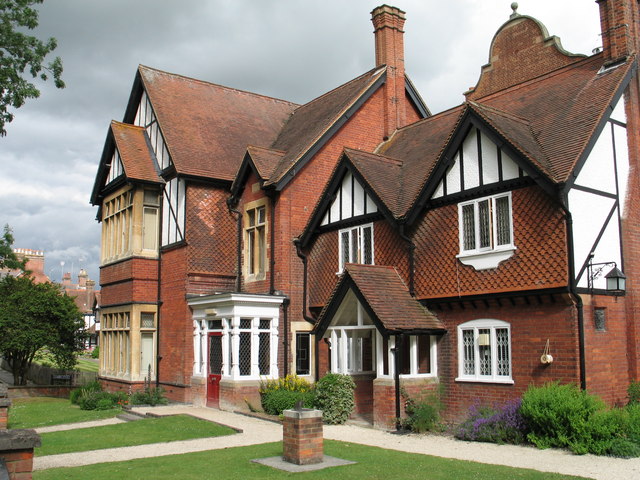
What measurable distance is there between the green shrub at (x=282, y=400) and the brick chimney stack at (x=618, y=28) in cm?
1204

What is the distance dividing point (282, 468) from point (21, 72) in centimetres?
1234

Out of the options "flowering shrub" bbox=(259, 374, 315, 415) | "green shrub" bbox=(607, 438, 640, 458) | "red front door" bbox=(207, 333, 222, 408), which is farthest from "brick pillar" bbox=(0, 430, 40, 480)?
"red front door" bbox=(207, 333, 222, 408)

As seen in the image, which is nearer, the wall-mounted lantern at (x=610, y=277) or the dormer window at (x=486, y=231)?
the wall-mounted lantern at (x=610, y=277)

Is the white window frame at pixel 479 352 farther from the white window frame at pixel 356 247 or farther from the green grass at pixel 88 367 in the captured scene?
the green grass at pixel 88 367

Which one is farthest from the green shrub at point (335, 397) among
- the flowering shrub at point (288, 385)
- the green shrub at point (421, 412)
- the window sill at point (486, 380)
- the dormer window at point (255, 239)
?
A: the dormer window at point (255, 239)

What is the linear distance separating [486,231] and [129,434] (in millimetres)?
9937

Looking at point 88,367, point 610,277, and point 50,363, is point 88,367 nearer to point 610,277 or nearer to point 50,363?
point 50,363

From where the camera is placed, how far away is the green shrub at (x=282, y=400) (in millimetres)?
17953

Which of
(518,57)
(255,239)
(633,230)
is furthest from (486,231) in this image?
(518,57)

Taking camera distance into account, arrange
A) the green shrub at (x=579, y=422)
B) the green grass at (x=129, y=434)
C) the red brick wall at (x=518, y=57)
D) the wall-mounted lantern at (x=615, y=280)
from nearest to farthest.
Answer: the green shrub at (x=579, y=422), the wall-mounted lantern at (x=615, y=280), the green grass at (x=129, y=434), the red brick wall at (x=518, y=57)

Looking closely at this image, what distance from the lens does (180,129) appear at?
80.8 ft

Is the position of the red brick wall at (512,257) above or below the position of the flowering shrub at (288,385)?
above

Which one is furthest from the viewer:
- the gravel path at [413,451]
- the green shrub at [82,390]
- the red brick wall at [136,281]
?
the red brick wall at [136,281]

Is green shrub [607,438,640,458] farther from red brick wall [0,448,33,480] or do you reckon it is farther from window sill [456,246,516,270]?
red brick wall [0,448,33,480]
